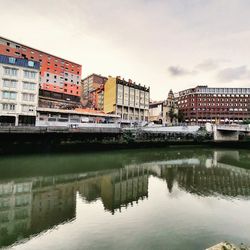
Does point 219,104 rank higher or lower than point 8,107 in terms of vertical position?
higher

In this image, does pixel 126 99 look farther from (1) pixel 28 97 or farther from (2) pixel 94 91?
(1) pixel 28 97

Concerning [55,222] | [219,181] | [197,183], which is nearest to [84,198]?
[55,222]

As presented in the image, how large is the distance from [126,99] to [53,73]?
27.2 m

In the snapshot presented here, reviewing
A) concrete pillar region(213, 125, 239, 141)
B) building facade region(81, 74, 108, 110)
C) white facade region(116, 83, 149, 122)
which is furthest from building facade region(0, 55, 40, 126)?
concrete pillar region(213, 125, 239, 141)

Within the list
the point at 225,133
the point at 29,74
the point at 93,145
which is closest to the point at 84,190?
the point at 93,145

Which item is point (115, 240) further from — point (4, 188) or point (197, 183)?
point (197, 183)

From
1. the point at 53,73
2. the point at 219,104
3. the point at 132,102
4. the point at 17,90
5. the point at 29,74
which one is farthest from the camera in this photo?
the point at 219,104

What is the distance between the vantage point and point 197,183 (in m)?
25.7

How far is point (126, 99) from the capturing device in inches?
3575

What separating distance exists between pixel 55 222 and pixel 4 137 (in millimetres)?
32385

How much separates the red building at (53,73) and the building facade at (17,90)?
20036mm

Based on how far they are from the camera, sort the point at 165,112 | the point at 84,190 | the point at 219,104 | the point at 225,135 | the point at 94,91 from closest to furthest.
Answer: the point at 84,190 → the point at 225,135 → the point at 94,91 → the point at 165,112 → the point at 219,104

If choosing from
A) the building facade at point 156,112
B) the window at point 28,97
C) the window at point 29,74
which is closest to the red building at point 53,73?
the window at point 28,97

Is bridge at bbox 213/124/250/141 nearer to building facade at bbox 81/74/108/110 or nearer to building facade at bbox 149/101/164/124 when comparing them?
building facade at bbox 81/74/108/110
